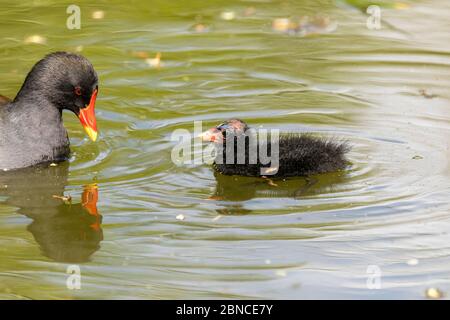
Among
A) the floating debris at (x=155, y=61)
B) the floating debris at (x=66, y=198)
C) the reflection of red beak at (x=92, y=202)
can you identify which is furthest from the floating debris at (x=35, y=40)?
the floating debris at (x=66, y=198)

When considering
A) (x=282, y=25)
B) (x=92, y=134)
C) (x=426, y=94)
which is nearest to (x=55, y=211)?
(x=92, y=134)

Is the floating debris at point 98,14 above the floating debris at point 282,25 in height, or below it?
above

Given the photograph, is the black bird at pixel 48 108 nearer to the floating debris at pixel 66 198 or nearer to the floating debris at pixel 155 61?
the floating debris at pixel 66 198

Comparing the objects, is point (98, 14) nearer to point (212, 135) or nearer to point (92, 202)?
point (212, 135)

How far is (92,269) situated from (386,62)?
5.05m

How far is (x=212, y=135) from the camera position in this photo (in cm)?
746

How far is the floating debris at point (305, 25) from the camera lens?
35.2ft

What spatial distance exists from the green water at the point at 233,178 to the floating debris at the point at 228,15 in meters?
0.06

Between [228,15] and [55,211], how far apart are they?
514cm

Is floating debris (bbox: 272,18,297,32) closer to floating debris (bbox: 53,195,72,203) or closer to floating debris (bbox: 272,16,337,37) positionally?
floating debris (bbox: 272,16,337,37)

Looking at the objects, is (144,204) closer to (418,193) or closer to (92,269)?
(92,269)

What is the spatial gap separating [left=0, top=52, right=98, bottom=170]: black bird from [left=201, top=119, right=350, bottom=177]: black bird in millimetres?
990

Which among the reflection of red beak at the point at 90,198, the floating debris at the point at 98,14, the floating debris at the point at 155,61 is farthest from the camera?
the floating debris at the point at 98,14

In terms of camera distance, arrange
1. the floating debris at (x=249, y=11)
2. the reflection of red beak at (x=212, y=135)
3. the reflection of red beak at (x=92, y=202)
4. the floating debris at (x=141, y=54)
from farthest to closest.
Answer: the floating debris at (x=249, y=11) → the floating debris at (x=141, y=54) → the reflection of red beak at (x=212, y=135) → the reflection of red beak at (x=92, y=202)
